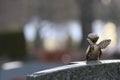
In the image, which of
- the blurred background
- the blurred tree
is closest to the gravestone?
the blurred background

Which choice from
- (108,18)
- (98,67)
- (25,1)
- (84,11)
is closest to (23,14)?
(25,1)

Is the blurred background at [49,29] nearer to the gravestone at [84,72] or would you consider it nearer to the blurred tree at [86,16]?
the blurred tree at [86,16]

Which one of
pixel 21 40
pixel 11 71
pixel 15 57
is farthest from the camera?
pixel 21 40

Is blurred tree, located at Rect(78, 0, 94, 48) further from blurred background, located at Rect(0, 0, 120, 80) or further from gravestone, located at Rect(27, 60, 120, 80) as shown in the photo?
gravestone, located at Rect(27, 60, 120, 80)

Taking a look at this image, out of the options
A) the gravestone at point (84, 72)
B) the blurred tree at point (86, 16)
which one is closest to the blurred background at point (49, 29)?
the blurred tree at point (86, 16)

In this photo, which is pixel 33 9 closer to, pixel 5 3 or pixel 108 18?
pixel 5 3

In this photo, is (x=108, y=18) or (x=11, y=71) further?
(x=108, y=18)
